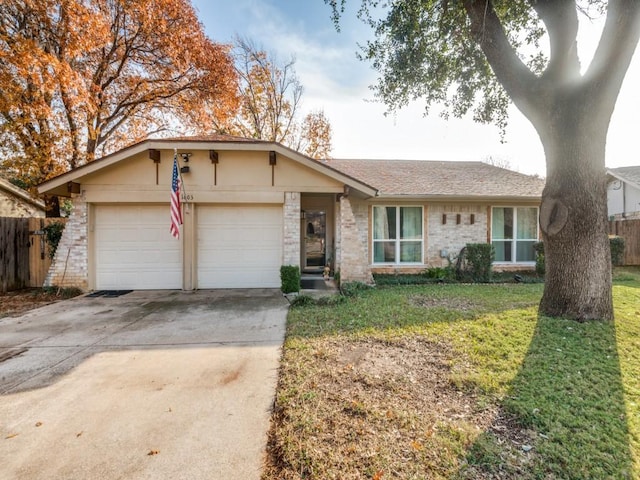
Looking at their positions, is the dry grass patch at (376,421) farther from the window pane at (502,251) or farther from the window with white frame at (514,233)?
the window with white frame at (514,233)

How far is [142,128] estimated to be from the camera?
43.3 feet

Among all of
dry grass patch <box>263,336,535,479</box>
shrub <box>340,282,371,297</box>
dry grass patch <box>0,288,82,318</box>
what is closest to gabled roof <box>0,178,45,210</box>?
dry grass patch <box>0,288,82,318</box>

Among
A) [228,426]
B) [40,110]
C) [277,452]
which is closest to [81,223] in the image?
[40,110]

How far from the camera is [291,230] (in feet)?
27.7

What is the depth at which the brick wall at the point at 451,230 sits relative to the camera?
421 inches

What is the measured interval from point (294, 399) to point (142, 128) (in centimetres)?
1419

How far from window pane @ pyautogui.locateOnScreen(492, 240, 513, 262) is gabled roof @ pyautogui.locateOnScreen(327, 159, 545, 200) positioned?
1692mm

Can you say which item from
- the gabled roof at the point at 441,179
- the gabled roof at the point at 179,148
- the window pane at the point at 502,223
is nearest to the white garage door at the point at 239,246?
the gabled roof at the point at 179,148

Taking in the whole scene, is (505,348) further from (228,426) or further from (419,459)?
(228,426)

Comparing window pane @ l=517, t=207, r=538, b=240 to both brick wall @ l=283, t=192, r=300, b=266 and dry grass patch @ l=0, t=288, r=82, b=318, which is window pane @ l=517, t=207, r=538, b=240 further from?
dry grass patch @ l=0, t=288, r=82, b=318

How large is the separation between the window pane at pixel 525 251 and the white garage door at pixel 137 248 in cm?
1143

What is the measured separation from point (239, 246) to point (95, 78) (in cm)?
912

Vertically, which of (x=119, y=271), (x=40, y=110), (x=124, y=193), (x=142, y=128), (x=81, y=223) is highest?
(x=142, y=128)

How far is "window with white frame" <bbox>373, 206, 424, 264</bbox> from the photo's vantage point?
424 inches
